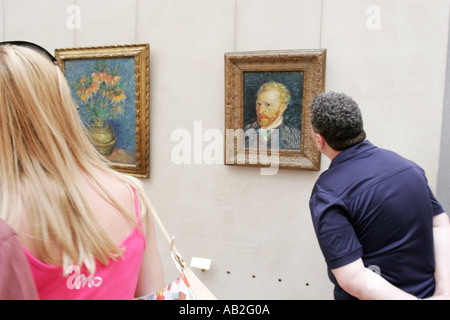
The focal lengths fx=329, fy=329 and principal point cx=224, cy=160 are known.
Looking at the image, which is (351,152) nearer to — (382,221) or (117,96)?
(382,221)

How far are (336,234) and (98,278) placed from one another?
76 cm

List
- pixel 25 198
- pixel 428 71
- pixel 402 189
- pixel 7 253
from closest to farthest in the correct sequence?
pixel 7 253 < pixel 25 198 < pixel 402 189 < pixel 428 71

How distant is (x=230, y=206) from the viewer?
7.53 ft

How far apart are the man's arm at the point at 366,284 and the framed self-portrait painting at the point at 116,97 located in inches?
67.5

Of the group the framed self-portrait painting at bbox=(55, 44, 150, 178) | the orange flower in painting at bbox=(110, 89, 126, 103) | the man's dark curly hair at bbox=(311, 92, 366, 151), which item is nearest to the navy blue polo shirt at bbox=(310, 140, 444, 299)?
the man's dark curly hair at bbox=(311, 92, 366, 151)

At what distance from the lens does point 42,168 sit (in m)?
0.71

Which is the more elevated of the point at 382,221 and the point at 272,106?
the point at 272,106

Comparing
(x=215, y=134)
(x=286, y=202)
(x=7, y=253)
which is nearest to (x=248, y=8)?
(x=215, y=134)

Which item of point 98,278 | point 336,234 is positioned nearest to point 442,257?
point 336,234

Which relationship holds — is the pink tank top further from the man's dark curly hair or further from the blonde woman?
the man's dark curly hair

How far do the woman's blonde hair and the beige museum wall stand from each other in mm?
1545

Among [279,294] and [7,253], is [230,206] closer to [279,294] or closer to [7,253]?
[279,294]

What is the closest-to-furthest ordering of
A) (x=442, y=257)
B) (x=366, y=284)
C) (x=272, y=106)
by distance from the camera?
(x=366, y=284), (x=442, y=257), (x=272, y=106)
